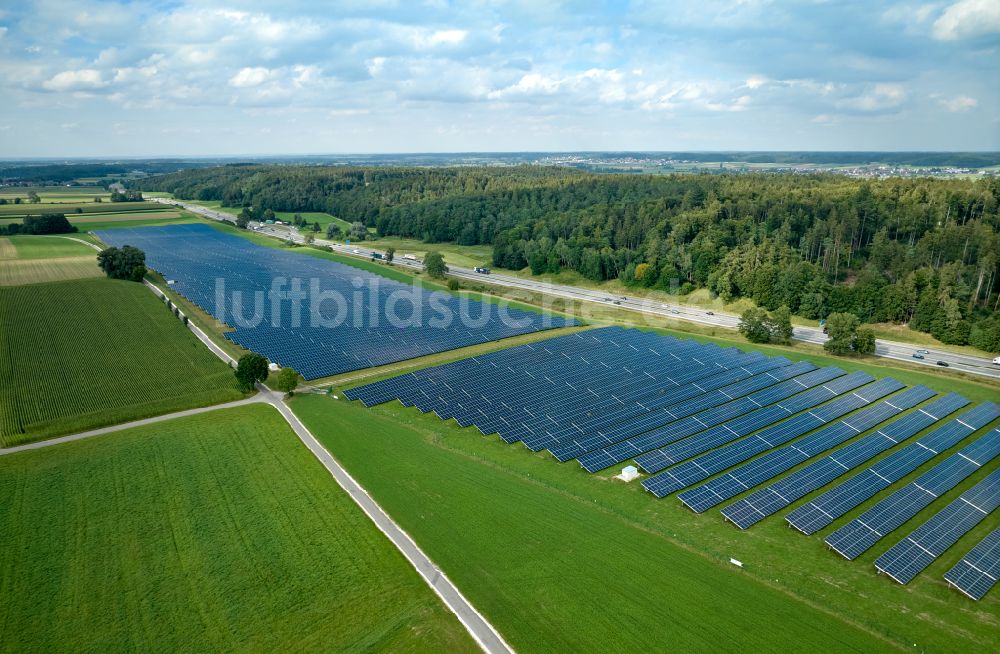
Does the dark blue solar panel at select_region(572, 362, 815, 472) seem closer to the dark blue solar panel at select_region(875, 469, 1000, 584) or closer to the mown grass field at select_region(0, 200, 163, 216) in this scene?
the dark blue solar panel at select_region(875, 469, 1000, 584)

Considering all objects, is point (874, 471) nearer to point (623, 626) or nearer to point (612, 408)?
point (612, 408)

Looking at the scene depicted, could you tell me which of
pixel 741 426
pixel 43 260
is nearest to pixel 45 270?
pixel 43 260

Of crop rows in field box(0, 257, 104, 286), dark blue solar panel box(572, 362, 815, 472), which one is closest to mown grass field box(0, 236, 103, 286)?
crop rows in field box(0, 257, 104, 286)

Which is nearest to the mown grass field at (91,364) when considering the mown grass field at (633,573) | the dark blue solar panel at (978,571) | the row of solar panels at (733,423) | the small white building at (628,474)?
the row of solar panels at (733,423)

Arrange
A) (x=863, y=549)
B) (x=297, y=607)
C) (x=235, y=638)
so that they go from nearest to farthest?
1. (x=235, y=638)
2. (x=297, y=607)
3. (x=863, y=549)

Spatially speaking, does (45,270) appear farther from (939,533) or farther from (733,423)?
(939,533)

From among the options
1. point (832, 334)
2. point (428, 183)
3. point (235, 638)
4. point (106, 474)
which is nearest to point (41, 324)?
point (106, 474)
